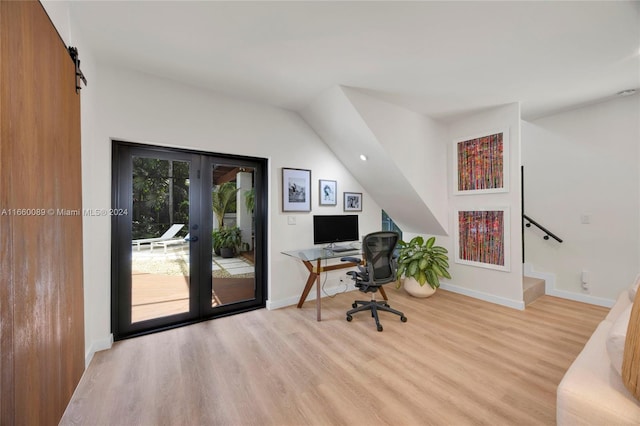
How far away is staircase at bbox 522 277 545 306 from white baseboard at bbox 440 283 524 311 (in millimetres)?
183

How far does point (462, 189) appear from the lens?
4.01 m

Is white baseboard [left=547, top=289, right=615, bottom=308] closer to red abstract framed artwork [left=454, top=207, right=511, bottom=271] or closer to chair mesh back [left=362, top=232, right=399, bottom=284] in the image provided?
red abstract framed artwork [left=454, top=207, right=511, bottom=271]

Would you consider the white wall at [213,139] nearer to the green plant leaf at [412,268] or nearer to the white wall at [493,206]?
the green plant leaf at [412,268]

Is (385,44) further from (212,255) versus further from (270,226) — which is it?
(212,255)

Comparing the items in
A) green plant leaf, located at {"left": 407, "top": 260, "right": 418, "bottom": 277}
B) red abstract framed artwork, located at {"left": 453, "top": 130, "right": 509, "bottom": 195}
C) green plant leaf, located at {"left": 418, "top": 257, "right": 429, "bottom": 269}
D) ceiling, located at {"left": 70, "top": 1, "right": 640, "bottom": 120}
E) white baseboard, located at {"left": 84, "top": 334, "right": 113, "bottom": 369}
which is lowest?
white baseboard, located at {"left": 84, "top": 334, "right": 113, "bottom": 369}

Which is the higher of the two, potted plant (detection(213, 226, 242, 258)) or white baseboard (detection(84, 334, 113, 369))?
potted plant (detection(213, 226, 242, 258))

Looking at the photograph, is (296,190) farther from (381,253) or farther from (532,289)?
(532,289)

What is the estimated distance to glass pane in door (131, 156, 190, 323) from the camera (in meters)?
2.72

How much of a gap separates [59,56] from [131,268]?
1916 mm

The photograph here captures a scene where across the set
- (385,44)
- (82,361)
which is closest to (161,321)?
(82,361)

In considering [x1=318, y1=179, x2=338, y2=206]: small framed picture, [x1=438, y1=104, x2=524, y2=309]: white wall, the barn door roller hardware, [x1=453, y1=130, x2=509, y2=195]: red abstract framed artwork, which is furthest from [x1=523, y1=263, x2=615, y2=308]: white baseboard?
the barn door roller hardware

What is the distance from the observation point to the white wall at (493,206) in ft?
11.1

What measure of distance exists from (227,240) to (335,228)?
152 cm

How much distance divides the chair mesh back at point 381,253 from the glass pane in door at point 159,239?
206cm
